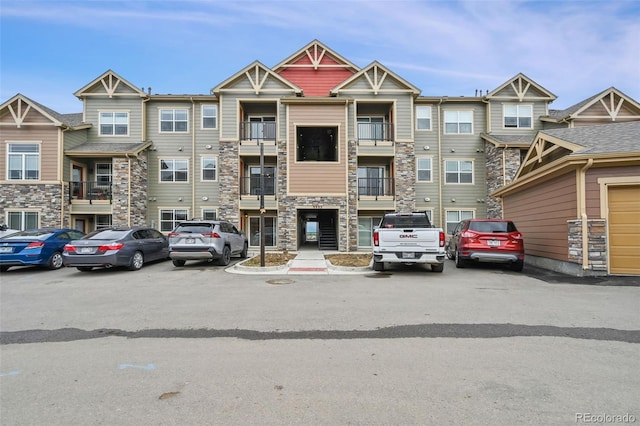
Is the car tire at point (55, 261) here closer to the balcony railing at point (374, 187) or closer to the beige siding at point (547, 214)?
the balcony railing at point (374, 187)

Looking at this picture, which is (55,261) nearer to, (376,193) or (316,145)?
(316,145)

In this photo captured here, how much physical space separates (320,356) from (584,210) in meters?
9.51

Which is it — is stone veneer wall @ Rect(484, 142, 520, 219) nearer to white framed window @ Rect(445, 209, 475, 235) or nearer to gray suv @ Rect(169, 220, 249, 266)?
white framed window @ Rect(445, 209, 475, 235)

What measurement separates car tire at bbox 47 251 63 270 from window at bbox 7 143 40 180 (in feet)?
29.6

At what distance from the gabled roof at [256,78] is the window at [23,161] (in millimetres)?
10072

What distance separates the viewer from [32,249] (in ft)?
36.4

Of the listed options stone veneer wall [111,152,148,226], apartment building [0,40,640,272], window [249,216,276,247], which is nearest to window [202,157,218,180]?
apartment building [0,40,640,272]

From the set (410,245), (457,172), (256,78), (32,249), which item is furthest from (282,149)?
(32,249)

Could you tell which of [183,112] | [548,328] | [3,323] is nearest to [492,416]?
[548,328]

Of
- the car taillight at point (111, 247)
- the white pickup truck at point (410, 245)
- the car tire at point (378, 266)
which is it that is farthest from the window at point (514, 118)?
the car taillight at point (111, 247)

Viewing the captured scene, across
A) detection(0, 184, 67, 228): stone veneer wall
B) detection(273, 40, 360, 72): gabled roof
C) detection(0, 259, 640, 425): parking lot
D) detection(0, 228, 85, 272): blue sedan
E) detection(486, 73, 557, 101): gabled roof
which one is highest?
detection(273, 40, 360, 72): gabled roof

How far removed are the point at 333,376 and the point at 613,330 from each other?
14.6 ft

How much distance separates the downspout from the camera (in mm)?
9359

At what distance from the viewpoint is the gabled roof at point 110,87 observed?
776 inches
